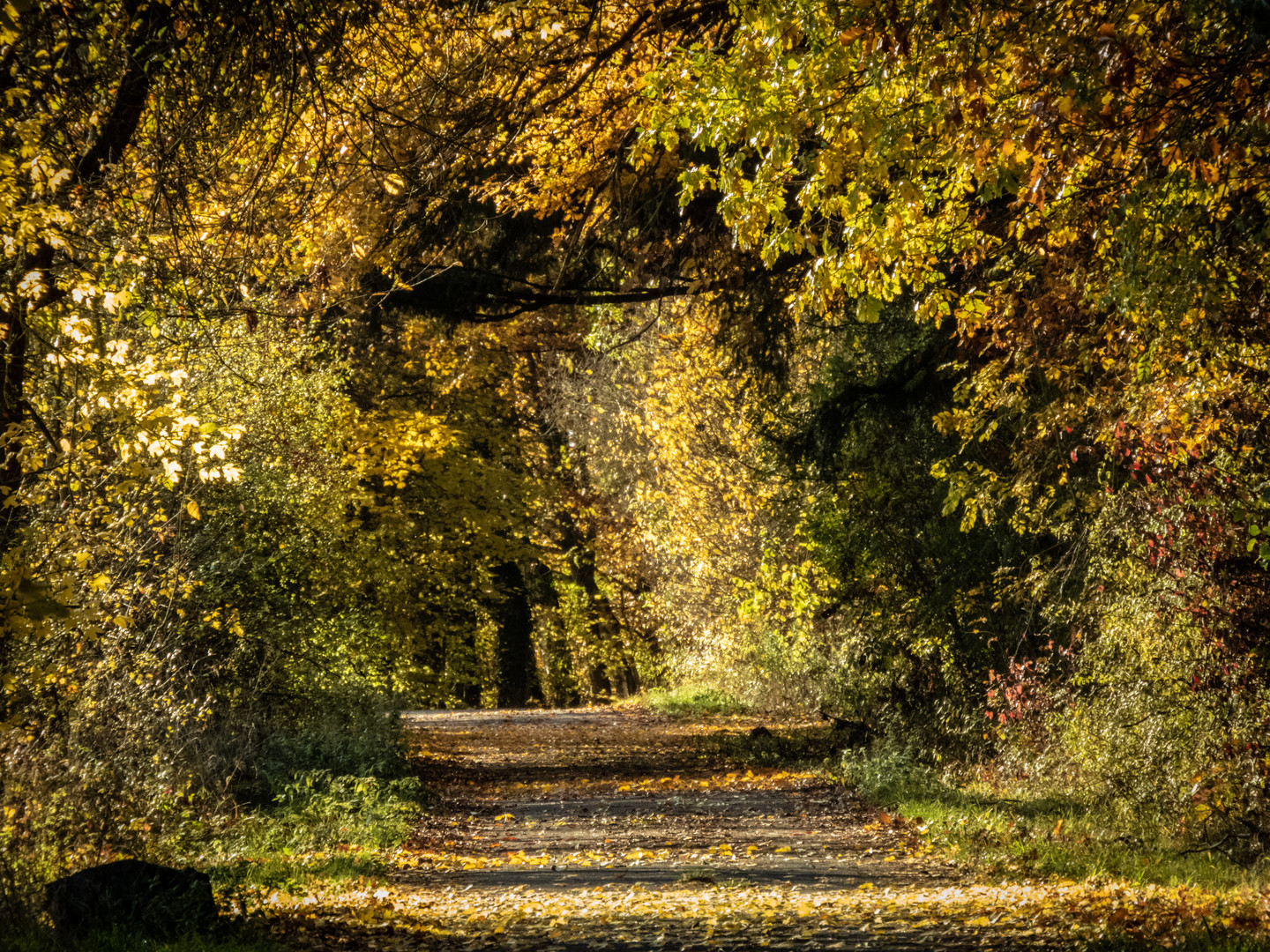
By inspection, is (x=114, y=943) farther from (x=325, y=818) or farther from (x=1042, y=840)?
(x=1042, y=840)

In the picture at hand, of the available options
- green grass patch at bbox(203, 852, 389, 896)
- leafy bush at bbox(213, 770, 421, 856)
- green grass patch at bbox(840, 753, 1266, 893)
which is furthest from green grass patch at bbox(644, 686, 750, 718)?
green grass patch at bbox(203, 852, 389, 896)

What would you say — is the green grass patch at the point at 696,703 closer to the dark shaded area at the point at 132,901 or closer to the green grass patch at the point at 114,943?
the dark shaded area at the point at 132,901

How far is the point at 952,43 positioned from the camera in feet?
21.9

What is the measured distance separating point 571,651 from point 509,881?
32.0 m

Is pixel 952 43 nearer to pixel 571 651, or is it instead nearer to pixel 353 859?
pixel 353 859

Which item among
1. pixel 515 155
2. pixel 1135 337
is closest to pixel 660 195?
pixel 515 155

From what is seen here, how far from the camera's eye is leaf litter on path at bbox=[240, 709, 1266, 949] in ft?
24.8

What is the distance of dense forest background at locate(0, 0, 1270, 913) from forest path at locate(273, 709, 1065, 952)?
1.80 m

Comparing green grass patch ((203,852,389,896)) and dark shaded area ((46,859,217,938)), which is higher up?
dark shaded area ((46,859,217,938))

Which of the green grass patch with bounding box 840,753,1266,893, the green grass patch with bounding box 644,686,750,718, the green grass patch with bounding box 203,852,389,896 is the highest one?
the green grass patch with bounding box 203,852,389,896

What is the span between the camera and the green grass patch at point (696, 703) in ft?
84.9

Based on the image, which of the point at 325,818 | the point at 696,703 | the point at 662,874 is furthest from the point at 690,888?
the point at 696,703

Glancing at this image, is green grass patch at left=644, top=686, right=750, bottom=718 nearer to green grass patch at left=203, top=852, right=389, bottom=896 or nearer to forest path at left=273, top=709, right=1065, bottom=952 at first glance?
forest path at left=273, top=709, right=1065, bottom=952

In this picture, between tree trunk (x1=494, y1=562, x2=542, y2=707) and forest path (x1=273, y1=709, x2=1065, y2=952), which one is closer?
forest path (x1=273, y1=709, x2=1065, y2=952)
